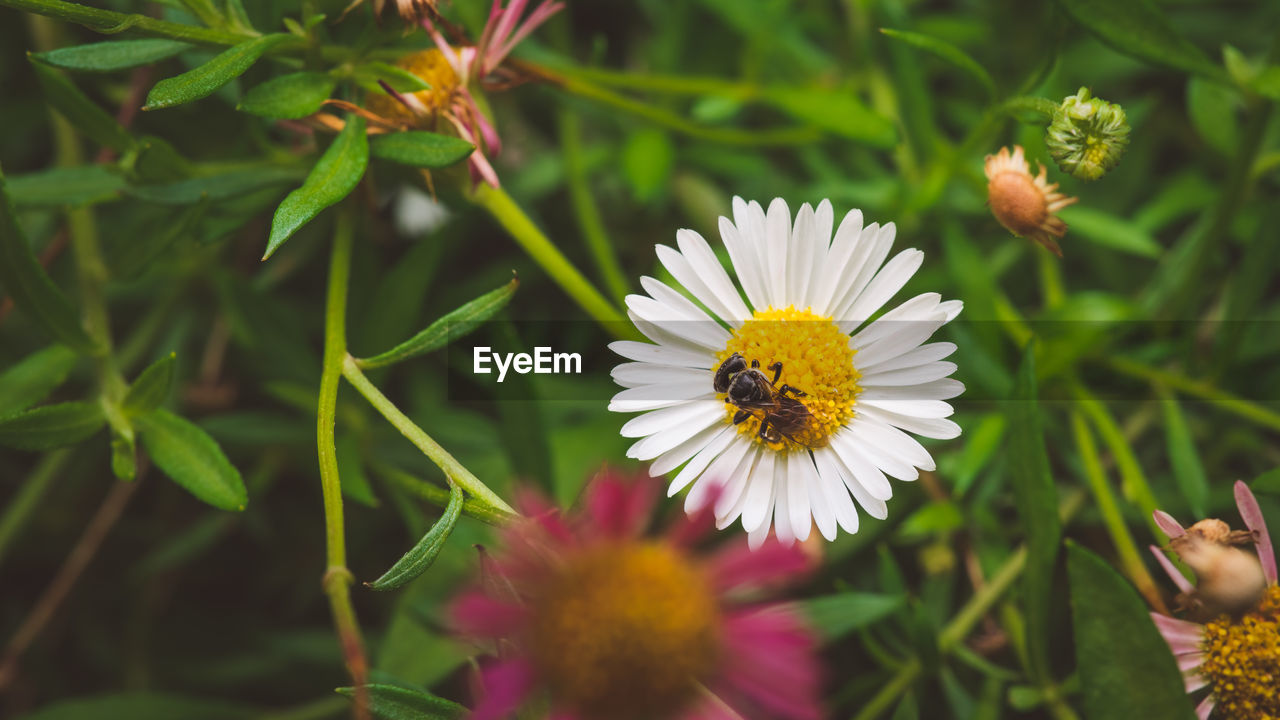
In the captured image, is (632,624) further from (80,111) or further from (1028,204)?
(80,111)

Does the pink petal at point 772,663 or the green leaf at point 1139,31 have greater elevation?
the green leaf at point 1139,31

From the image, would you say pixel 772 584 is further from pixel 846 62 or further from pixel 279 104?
pixel 846 62

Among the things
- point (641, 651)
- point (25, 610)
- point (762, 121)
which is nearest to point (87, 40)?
point (25, 610)

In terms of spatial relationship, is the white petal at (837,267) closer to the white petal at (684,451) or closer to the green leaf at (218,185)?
the white petal at (684,451)

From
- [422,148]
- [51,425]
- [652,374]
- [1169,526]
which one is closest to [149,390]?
[51,425]

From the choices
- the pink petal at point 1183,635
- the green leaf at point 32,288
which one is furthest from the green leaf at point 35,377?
the pink petal at point 1183,635
